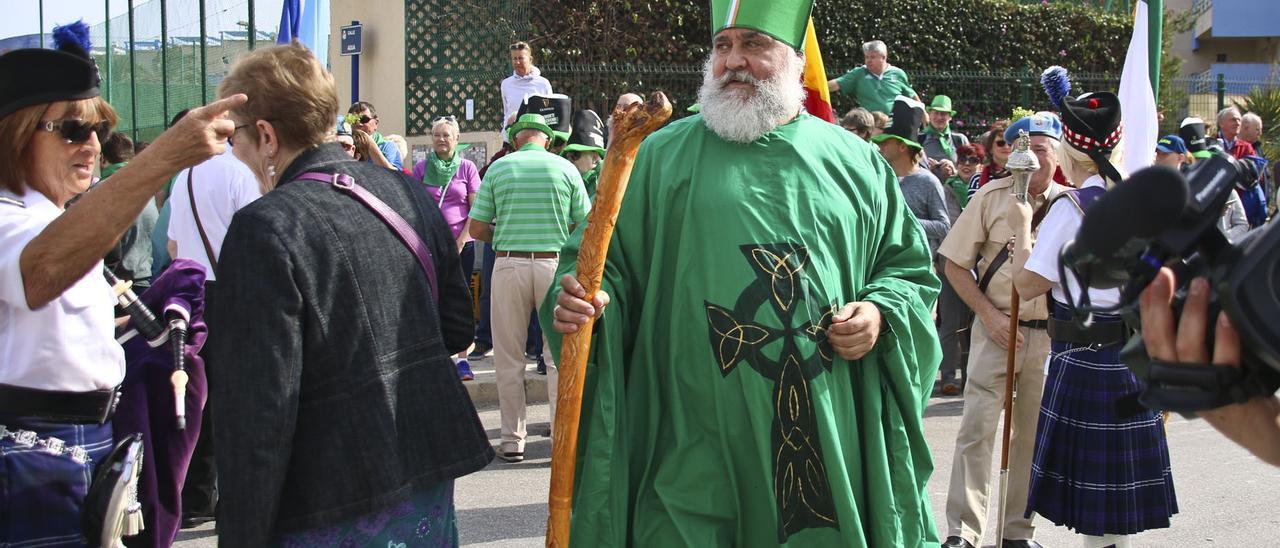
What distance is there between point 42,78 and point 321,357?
1005 mm

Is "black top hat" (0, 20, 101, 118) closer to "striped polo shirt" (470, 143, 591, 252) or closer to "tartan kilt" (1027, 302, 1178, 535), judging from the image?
"tartan kilt" (1027, 302, 1178, 535)

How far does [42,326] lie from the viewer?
9.56 ft

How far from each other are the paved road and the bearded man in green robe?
2374 millimetres

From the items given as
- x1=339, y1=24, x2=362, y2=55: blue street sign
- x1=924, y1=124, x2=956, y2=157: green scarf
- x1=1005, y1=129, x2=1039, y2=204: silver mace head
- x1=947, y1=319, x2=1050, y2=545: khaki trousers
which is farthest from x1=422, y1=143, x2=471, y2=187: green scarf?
x1=947, y1=319, x2=1050, y2=545: khaki trousers

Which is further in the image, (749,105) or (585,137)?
(585,137)

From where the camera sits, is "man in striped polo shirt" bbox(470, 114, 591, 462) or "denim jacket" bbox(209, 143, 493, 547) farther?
"man in striped polo shirt" bbox(470, 114, 591, 462)

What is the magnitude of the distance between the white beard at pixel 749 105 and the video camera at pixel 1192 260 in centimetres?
184

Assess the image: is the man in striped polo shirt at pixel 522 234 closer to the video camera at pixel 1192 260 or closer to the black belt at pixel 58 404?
the black belt at pixel 58 404

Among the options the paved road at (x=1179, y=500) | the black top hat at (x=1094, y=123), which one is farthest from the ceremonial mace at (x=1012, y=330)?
the paved road at (x=1179, y=500)

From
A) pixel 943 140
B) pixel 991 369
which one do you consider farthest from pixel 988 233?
pixel 943 140

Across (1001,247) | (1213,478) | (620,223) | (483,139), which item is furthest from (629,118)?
(483,139)

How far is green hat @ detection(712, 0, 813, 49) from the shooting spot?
3.66 m

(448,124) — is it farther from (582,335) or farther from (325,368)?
(325,368)

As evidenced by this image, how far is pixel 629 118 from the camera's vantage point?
317 cm
